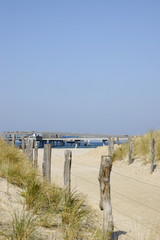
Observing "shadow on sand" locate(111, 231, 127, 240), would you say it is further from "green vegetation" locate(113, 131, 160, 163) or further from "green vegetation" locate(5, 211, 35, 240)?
"green vegetation" locate(113, 131, 160, 163)

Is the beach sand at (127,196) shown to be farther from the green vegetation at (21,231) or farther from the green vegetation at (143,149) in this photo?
the green vegetation at (21,231)

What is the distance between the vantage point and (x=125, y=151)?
21.7m

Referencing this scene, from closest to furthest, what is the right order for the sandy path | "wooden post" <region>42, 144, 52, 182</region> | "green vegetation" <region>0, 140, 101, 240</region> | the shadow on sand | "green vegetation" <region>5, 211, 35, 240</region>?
"green vegetation" <region>5, 211, 35, 240</region>
"green vegetation" <region>0, 140, 101, 240</region>
the shadow on sand
the sandy path
"wooden post" <region>42, 144, 52, 182</region>

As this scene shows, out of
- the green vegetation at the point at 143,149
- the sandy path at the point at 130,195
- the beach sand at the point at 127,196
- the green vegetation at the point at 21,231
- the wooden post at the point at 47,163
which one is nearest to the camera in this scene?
the green vegetation at the point at 21,231

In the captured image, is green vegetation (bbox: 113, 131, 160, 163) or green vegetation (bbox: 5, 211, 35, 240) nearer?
green vegetation (bbox: 5, 211, 35, 240)

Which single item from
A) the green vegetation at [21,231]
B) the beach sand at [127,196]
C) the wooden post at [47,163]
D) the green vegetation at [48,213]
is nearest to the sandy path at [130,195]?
the beach sand at [127,196]

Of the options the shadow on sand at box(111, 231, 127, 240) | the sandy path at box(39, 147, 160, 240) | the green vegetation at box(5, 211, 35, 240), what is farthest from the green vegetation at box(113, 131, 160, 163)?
the green vegetation at box(5, 211, 35, 240)

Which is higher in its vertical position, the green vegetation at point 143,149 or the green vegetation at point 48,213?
the green vegetation at point 143,149

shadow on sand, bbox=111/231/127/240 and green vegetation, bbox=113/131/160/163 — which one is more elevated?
green vegetation, bbox=113/131/160/163

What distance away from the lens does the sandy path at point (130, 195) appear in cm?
823

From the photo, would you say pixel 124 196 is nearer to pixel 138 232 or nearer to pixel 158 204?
pixel 158 204

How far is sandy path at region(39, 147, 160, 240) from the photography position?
8.23 m

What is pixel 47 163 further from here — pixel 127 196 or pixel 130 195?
pixel 130 195

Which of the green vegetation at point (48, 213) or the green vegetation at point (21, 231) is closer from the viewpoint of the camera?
the green vegetation at point (21, 231)
